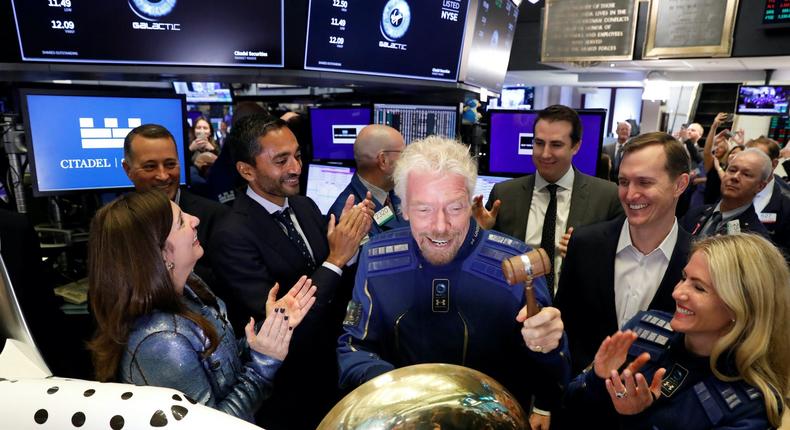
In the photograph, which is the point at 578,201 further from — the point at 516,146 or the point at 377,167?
the point at 516,146

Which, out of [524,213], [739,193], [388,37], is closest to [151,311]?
[524,213]

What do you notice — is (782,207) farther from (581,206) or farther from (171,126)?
(171,126)

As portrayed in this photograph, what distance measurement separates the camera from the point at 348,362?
147 centimetres

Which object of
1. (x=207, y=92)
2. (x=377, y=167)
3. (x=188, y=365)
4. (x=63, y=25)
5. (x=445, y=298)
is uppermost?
(x=63, y=25)

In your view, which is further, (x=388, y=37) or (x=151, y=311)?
(x=388, y=37)

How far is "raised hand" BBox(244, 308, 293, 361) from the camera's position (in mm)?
1493

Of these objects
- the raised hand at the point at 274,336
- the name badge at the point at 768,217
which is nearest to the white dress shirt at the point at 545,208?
the raised hand at the point at 274,336

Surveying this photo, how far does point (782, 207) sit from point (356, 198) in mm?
3150

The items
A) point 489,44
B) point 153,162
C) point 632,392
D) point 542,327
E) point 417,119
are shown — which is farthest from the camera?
point 489,44

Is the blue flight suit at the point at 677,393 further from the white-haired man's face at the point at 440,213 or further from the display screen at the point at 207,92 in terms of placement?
the display screen at the point at 207,92

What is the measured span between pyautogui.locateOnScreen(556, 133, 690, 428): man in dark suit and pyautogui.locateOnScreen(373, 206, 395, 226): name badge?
0.96 metres

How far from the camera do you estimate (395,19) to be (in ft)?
11.5

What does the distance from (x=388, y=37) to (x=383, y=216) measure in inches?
61.1

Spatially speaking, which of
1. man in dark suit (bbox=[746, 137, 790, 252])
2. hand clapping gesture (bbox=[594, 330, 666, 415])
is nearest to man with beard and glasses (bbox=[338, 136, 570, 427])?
hand clapping gesture (bbox=[594, 330, 666, 415])
